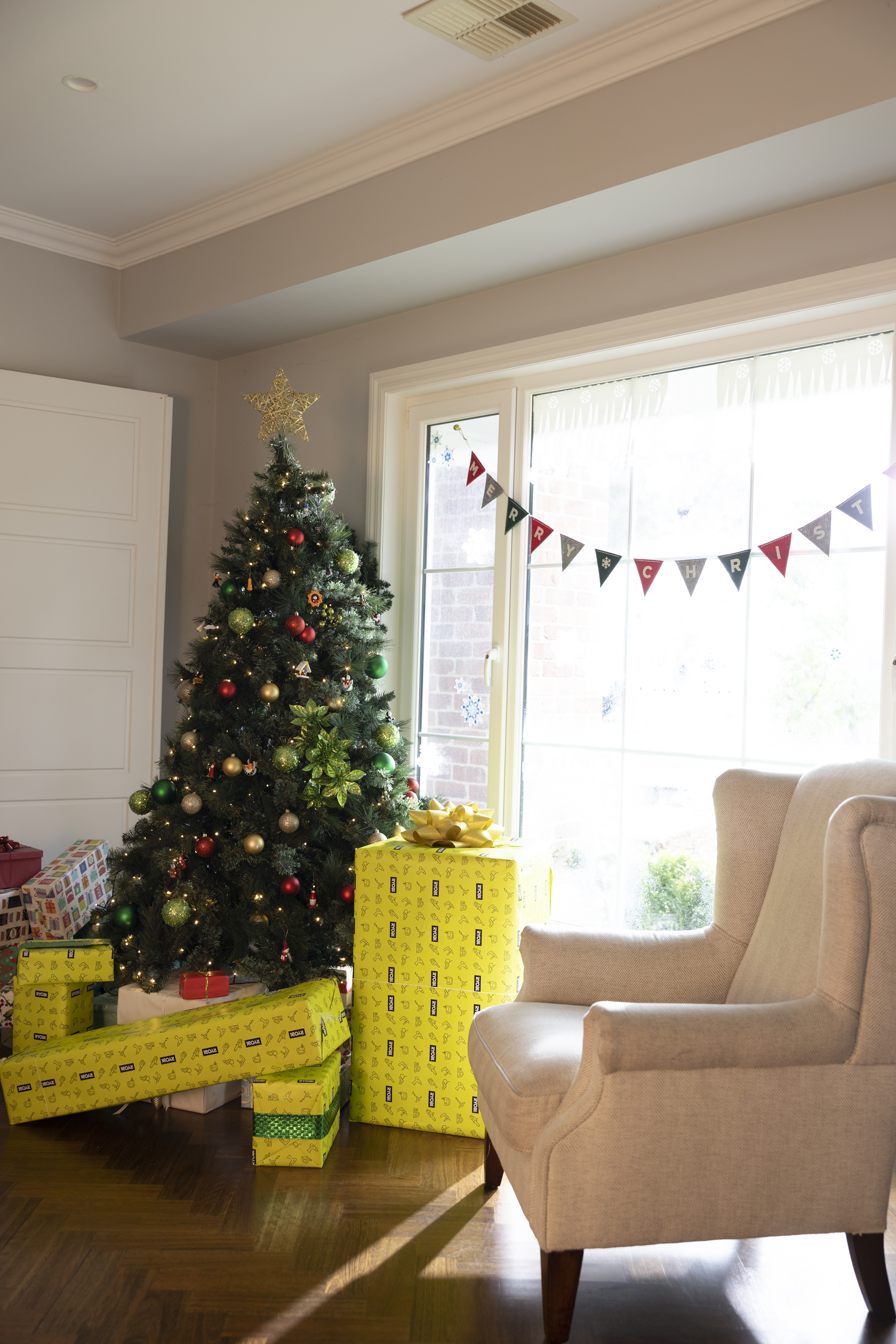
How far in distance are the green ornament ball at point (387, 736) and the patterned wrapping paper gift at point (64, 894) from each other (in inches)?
37.0

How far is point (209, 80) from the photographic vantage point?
290cm

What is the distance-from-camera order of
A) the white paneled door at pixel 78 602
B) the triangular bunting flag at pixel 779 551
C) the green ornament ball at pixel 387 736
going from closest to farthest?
the triangular bunting flag at pixel 779 551 → the green ornament ball at pixel 387 736 → the white paneled door at pixel 78 602

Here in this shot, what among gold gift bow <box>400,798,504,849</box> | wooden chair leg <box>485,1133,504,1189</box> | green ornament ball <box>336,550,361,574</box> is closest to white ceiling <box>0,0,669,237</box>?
green ornament ball <box>336,550,361,574</box>

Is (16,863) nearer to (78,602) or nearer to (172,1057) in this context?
(78,602)

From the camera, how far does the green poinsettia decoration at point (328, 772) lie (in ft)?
10.1

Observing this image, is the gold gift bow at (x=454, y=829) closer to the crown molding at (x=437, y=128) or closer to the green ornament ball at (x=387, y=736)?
the green ornament ball at (x=387, y=736)

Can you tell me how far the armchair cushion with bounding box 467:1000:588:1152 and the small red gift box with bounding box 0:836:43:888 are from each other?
6.28 ft

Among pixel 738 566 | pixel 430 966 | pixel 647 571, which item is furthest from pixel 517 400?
pixel 430 966

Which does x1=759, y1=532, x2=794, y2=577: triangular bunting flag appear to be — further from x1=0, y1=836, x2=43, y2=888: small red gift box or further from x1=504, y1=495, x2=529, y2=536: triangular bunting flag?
x1=0, y1=836, x2=43, y2=888: small red gift box

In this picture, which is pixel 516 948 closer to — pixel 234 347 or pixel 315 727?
pixel 315 727

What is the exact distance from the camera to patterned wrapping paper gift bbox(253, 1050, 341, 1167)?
2449 millimetres

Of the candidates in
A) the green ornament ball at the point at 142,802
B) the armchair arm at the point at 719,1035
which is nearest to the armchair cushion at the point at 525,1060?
the armchair arm at the point at 719,1035

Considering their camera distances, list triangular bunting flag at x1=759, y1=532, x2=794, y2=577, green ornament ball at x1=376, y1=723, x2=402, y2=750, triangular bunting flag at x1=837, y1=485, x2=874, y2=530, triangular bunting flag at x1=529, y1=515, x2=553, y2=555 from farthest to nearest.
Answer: triangular bunting flag at x1=529, y1=515, x2=553, y2=555 → green ornament ball at x1=376, y1=723, x2=402, y2=750 → triangular bunting flag at x1=759, y1=532, x2=794, y2=577 → triangular bunting flag at x1=837, y1=485, x2=874, y2=530

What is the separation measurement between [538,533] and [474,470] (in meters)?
0.40
